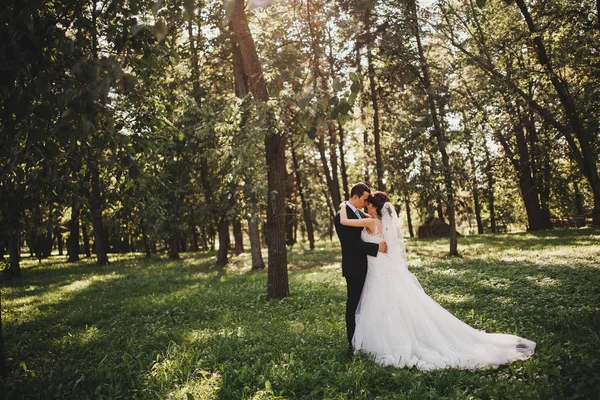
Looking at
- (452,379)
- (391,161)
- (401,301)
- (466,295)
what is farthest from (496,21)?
(452,379)

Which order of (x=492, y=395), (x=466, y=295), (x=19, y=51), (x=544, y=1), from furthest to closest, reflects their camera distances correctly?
(x=544, y=1), (x=466, y=295), (x=492, y=395), (x=19, y=51)

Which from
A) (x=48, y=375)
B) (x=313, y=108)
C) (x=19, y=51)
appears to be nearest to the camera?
(x=19, y=51)

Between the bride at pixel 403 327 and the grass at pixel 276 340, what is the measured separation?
30 cm

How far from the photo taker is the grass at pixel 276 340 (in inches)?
206

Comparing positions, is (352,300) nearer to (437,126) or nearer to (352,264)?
(352,264)

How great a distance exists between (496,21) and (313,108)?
605 inches

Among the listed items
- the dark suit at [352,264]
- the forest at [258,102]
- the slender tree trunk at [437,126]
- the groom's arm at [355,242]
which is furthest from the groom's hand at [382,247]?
the slender tree trunk at [437,126]

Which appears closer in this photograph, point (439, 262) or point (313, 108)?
point (313, 108)

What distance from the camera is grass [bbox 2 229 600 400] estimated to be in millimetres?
5227

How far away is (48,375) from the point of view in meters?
6.26

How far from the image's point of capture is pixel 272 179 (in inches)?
436

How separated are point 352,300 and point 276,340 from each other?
1.62 meters

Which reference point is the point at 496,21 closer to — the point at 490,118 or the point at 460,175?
the point at 490,118

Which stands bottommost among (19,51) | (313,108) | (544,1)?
(313,108)
